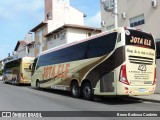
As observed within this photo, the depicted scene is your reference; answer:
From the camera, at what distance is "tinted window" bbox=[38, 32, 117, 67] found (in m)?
A: 14.3

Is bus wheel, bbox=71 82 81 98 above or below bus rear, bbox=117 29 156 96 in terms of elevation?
below

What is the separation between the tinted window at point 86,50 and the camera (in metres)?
14.3

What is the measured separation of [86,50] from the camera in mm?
16375

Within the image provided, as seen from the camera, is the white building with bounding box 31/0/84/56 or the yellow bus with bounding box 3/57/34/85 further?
the white building with bounding box 31/0/84/56

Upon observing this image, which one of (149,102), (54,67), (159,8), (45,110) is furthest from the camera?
(54,67)

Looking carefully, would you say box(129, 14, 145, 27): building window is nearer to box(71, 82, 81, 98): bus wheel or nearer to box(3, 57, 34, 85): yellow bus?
box(71, 82, 81, 98): bus wheel

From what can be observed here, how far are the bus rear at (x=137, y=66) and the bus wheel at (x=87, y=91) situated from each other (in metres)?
2.37

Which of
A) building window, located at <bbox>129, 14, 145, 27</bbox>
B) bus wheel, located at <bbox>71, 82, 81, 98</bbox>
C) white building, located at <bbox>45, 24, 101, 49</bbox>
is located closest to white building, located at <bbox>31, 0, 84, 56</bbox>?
white building, located at <bbox>45, 24, 101, 49</bbox>

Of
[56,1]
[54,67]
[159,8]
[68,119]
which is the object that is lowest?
[68,119]

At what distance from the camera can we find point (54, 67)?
2088 centimetres

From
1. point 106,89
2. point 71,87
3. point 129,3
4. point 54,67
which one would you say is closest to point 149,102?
point 106,89

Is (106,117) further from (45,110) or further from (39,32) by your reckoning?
(39,32)

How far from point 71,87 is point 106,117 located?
8293 mm

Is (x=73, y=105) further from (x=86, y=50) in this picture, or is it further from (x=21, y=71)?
(x=21, y=71)
